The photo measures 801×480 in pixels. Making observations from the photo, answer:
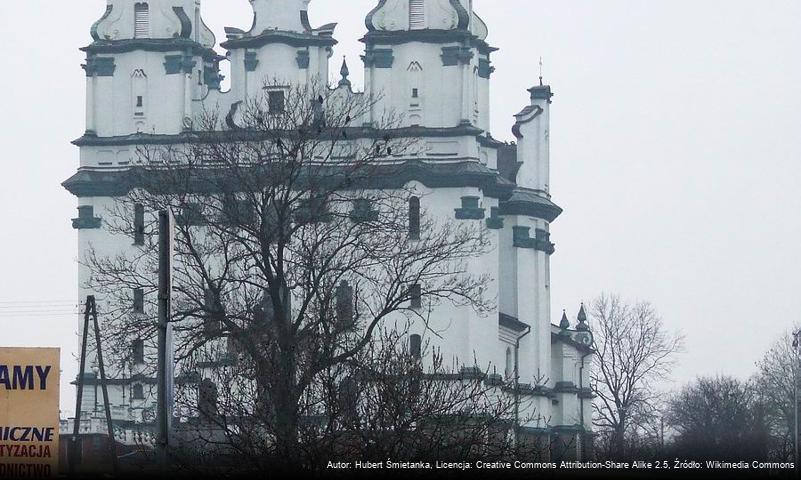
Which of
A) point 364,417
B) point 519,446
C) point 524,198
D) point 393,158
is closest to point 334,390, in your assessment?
point 364,417

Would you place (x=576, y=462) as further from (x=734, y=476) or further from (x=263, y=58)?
(x=263, y=58)

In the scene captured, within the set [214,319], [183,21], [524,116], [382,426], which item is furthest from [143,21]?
[382,426]

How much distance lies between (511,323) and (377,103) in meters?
10.4

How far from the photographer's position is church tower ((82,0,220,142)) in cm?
8944

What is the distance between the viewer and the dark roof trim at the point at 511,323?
90438 mm

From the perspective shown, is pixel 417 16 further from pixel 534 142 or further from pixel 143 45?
pixel 534 142

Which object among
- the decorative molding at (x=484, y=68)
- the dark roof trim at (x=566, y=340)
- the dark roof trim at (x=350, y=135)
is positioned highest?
the decorative molding at (x=484, y=68)

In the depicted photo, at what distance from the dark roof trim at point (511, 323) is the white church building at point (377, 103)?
72 millimetres

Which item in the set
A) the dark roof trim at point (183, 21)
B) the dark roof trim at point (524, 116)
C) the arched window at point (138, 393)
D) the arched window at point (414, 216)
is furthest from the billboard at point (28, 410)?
the dark roof trim at point (524, 116)

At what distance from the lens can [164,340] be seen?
26422mm

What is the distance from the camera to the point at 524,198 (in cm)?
9406

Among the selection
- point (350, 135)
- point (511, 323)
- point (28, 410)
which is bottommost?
point (28, 410)

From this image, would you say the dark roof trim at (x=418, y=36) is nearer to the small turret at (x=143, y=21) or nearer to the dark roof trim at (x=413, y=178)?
the dark roof trim at (x=413, y=178)

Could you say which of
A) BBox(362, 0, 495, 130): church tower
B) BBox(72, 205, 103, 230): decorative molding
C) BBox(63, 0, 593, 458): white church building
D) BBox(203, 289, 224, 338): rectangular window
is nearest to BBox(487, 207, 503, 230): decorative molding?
BBox(63, 0, 593, 458): white church building
